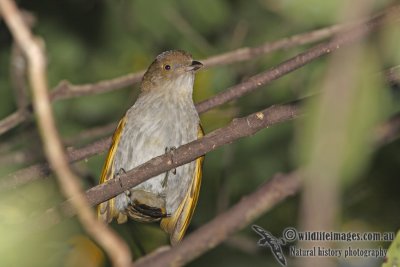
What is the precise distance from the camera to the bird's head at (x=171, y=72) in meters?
6.11

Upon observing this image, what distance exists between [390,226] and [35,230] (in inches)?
211

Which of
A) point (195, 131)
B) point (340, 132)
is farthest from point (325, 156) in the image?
point (195, 131)

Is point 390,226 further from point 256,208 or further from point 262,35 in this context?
point 256,208

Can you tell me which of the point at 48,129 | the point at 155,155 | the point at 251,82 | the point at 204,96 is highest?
the point at 204,96

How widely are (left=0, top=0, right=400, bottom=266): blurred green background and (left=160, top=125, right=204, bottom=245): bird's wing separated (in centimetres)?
28

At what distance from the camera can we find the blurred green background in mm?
6941

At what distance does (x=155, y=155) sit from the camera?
5672 mm

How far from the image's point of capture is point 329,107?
1.29 meters

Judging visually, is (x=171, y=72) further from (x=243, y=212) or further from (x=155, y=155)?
(x=243, y=212)

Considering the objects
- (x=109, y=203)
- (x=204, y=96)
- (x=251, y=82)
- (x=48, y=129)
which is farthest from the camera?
(x=204, y=96)

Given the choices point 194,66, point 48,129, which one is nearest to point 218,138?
point 194,66

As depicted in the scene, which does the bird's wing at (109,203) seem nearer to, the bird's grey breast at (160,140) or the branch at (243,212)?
the bird's grey breast at (160,140)

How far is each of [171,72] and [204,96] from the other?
987 millimetres

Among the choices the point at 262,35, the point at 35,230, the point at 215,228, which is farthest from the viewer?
the point at 262,35
